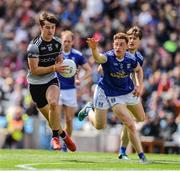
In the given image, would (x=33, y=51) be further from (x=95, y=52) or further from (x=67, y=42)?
(x=67, y=42)

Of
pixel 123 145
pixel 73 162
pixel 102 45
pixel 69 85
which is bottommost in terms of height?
pixel 73 162

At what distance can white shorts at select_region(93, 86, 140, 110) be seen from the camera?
52.6 ft

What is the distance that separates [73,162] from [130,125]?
1047 millimetres

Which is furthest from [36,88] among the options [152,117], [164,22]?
[164,22]

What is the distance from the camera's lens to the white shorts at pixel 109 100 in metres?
16.0

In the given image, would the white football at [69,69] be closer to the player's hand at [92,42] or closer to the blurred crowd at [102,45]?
the player's hand at [92,42]

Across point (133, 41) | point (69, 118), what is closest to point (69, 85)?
point (69, 118)

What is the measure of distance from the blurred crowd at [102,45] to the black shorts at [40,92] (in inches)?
244

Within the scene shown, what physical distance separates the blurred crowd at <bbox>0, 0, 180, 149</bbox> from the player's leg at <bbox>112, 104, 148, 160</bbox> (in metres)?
6.85

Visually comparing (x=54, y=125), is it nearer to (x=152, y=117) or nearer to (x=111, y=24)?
(x=152, y=117)

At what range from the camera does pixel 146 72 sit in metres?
25.6

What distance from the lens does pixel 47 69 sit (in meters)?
15.7

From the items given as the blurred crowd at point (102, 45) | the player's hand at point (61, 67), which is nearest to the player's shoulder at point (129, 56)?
the player's hand at point (61, 67)

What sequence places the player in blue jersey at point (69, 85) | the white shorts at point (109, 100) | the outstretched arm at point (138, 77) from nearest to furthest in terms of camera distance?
the white shorts at point (109, 100)
the outstretched arm at point (138, 77)
the player in blue jersey at point (69, 85)
